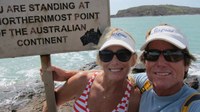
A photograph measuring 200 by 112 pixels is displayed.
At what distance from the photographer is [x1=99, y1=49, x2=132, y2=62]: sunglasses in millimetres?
2773

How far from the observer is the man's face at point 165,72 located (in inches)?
93.4

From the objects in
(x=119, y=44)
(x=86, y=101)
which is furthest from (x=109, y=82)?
(x=119, y=44)

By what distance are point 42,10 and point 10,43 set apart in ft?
1.45

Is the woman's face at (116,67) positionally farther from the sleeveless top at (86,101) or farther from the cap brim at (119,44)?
the sleeveless top at (86,101)

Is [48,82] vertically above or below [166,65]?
below

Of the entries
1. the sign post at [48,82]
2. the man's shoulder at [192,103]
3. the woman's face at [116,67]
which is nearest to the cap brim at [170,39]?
the man's shoulder at [192,103]

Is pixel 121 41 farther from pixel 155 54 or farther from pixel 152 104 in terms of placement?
A: pixel 152 104

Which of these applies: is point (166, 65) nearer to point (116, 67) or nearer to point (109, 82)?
point (116, 67)

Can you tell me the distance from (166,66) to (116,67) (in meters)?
0.55

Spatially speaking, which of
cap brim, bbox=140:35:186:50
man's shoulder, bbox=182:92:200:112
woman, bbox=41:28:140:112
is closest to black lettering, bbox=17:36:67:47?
woman, bbox=41:28:140:112

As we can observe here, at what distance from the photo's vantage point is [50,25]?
3066 millimetres

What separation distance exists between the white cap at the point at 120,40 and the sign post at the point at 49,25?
0.37 m

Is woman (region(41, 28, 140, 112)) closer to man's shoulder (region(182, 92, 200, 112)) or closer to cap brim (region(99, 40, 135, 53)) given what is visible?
cap brim (region(99, 40, 135, 53))

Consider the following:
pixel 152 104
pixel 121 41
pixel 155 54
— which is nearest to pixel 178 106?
pixel 152 104
